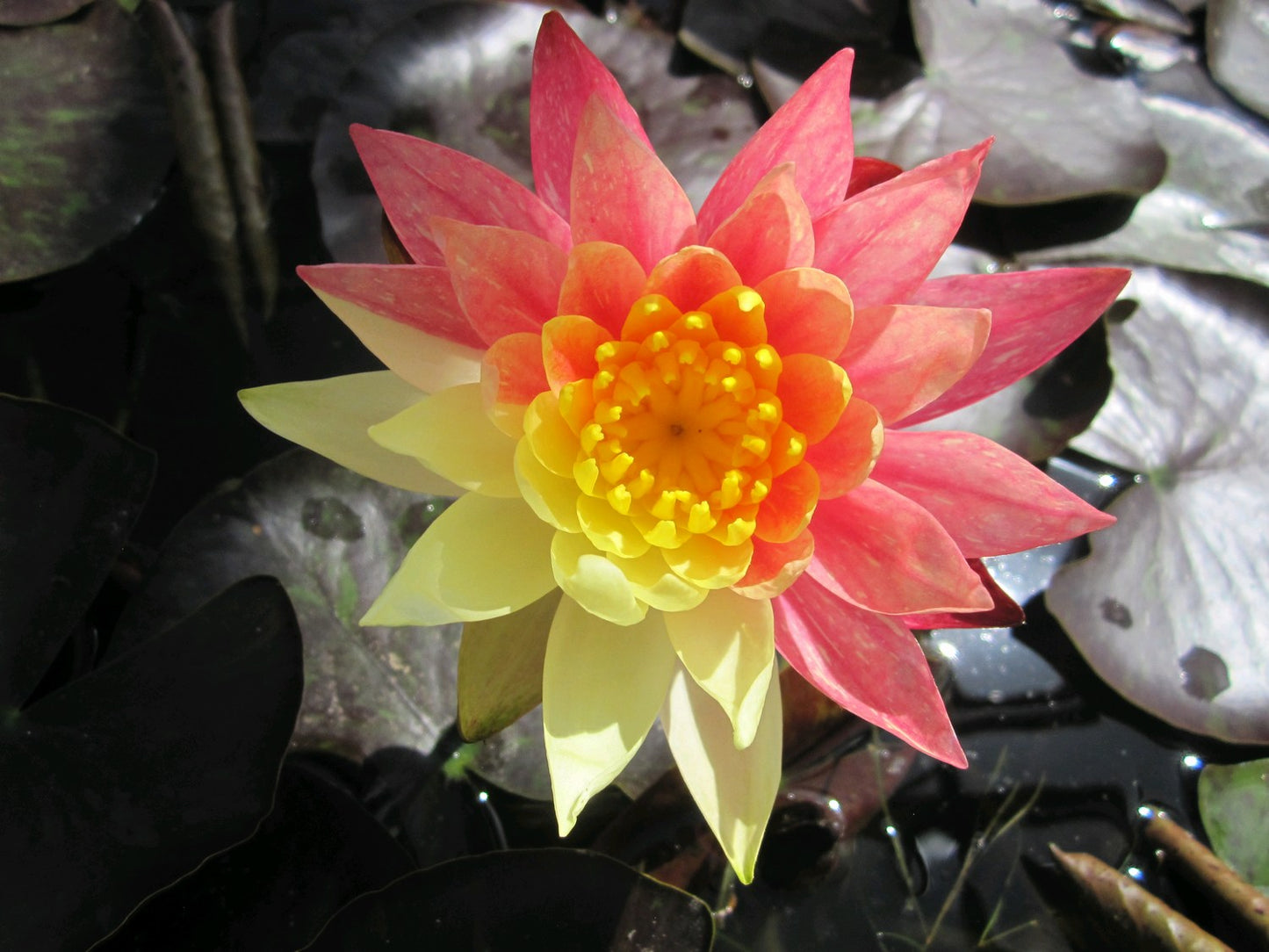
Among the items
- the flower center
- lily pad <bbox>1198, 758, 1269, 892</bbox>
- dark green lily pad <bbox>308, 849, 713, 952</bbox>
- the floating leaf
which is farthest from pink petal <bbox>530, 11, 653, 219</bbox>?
the floating leaf

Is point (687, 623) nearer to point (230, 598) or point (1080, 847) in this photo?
point (230, 598)

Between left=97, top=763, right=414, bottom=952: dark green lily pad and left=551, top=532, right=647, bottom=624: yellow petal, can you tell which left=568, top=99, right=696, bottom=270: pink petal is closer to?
left=551, top=532, right=647, bottom=624: yellow petal

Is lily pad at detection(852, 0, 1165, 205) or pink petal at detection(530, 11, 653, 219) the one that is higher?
pink petal at detection(530, 11, 653, 219)

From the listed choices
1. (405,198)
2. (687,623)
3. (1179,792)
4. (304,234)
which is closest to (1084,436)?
(1179,792)

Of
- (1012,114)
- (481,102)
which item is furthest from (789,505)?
(1012,114)

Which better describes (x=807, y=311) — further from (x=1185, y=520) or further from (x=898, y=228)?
(x=1185, y=520)
